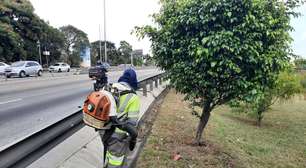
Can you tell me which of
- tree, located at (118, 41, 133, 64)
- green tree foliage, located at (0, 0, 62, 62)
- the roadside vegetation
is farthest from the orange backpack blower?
tree, located at (118, 41, 133, 64)

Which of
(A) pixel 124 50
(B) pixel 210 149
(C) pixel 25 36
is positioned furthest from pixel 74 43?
(B) pixel 210 149

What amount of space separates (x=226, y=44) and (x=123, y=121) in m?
2.45

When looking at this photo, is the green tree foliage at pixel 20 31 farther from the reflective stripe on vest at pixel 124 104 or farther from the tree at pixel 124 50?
the tree at pixel 124 50

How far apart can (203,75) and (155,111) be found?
15.0ft

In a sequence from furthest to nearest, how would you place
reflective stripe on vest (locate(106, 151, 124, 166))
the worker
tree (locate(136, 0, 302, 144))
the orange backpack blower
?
tree (locate(136, 0, 302, 144))
reflective stripe on vest (locate(106, 151, 124, 166))
the worker
the orange backpack blower

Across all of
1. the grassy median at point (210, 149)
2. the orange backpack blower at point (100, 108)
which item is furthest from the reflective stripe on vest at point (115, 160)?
the grassy median at point (210, 149)

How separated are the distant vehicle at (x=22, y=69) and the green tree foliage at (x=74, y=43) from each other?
4479cm

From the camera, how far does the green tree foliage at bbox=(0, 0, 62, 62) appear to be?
39.8 meters

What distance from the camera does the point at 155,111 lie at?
9.80 metres

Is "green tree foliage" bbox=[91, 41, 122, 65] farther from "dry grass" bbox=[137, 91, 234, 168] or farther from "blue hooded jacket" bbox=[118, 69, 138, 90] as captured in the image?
"blue hooded jacket" bbox=[118, 69, 138, 90]

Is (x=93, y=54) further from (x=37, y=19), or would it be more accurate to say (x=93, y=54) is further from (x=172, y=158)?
(x=172, y=158)

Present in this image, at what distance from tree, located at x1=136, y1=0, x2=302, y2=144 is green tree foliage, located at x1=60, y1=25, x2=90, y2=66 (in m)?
74.5

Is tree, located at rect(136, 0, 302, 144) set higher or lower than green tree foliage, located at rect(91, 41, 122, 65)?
lower

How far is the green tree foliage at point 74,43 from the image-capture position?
78625 mm
